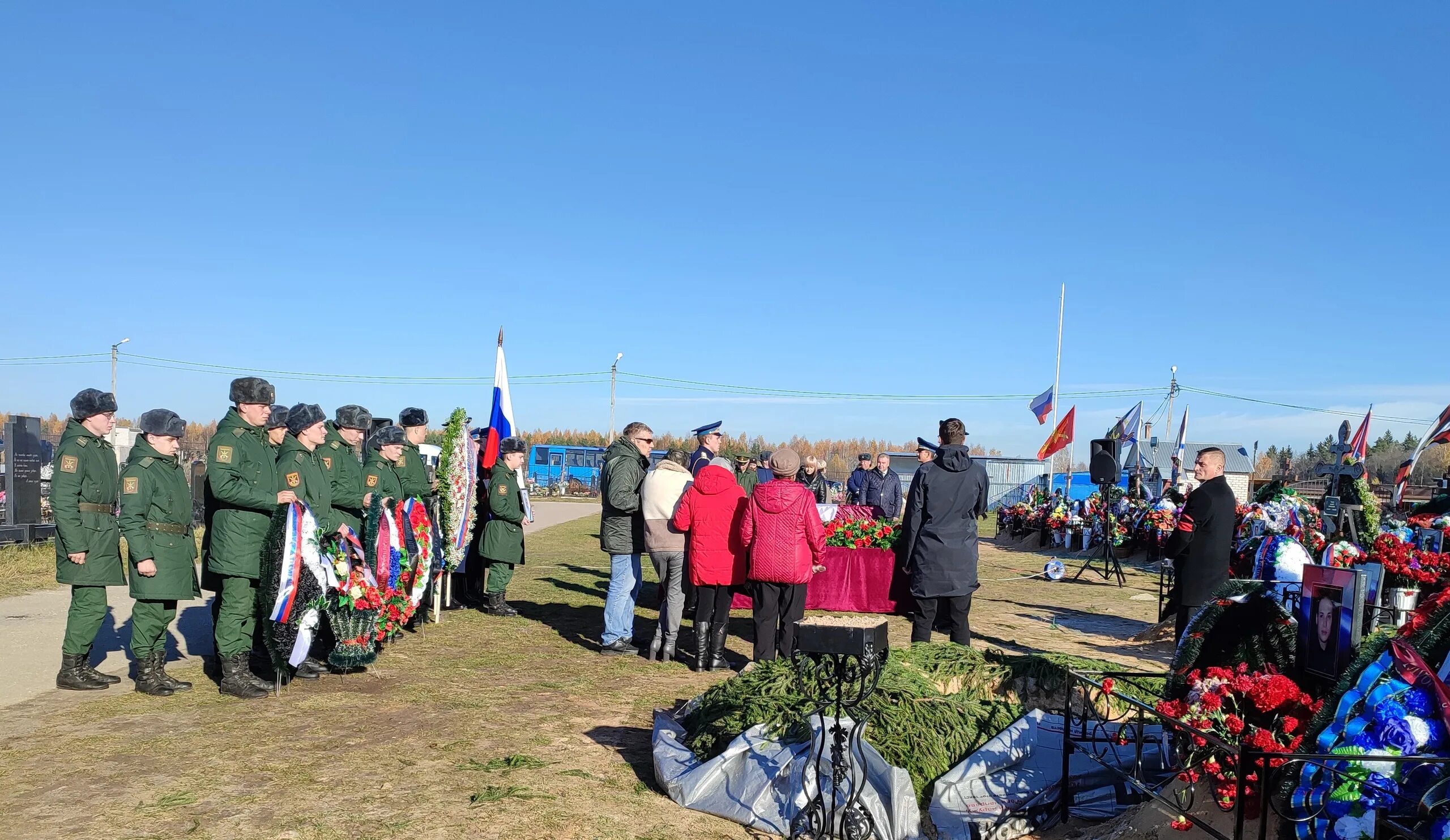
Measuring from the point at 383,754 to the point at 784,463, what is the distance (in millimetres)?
3387

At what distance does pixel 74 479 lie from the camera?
6.57 m

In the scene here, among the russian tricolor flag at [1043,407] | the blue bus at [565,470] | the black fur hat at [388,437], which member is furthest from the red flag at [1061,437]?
the blue bus at [565,470]

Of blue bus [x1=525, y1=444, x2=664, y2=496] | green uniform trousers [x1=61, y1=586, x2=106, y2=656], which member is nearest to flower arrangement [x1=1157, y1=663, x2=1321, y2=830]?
green uniform trousers [x1=61, y1=586, x2=106, y2=656]

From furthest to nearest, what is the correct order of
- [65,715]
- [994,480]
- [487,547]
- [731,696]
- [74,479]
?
[994,480] < [487,547] < [74,479] < [65,715] < [731,696]

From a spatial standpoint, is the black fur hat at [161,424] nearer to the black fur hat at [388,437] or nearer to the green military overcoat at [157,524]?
the green military overcoat at [157,524]

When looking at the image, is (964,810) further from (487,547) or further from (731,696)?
(487,547)

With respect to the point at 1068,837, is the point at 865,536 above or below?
above

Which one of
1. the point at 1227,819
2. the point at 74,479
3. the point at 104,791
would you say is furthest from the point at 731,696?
the point at 74,479

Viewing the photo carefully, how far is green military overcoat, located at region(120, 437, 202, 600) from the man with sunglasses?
326 centimetres

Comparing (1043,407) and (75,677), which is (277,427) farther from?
(1043,407)

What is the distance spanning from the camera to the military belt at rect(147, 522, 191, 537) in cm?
654

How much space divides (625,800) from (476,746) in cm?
125

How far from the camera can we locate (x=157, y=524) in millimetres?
6570

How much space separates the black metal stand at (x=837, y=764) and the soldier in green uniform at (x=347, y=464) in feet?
15.4
